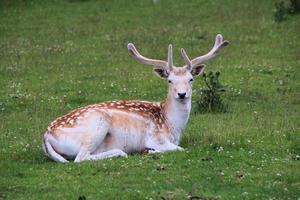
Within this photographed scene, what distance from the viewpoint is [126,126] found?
12906 millimetres

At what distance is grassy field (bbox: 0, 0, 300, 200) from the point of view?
10898 mm

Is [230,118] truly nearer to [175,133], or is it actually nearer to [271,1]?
[175,133]

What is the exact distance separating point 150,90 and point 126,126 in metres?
5.64

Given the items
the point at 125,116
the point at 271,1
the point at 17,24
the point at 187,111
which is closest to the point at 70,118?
the point at 125,116

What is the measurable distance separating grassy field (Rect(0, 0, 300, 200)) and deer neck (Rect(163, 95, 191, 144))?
24 centimetres

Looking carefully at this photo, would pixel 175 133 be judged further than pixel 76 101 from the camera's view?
No

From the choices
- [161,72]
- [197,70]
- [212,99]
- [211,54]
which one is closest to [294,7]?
[212,99]

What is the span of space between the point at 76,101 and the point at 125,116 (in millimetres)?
4770

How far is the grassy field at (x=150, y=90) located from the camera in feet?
35.8

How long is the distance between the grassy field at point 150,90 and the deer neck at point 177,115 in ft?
0.79

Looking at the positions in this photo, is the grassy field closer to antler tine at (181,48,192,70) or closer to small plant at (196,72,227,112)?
small plant at (196,72,227,112)

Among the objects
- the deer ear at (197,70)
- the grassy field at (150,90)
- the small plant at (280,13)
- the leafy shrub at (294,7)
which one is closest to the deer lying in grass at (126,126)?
the deer ear at (197,70)

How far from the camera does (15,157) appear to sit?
12.5m

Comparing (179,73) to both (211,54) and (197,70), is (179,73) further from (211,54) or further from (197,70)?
(211,54)
